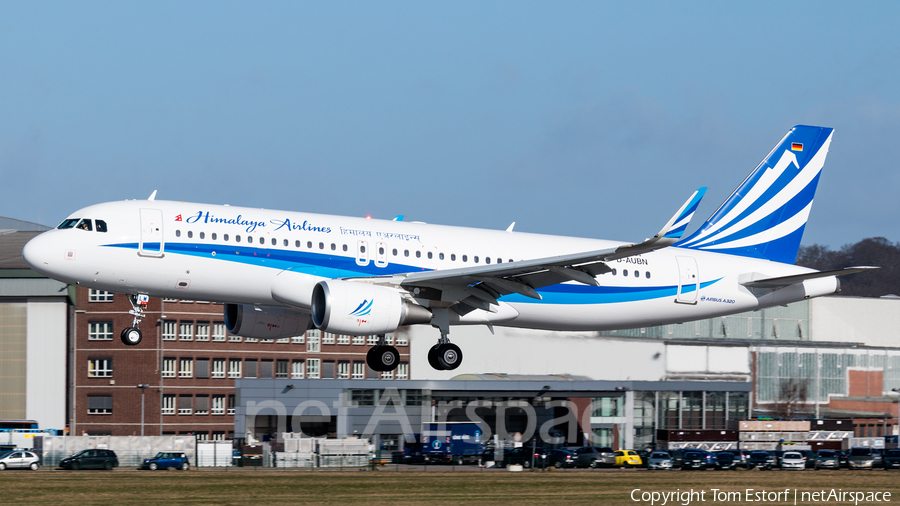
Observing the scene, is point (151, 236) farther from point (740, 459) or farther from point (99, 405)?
point (99, 405)

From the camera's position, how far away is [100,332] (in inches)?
3420

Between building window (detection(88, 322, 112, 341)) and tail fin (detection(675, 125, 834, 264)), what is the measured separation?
191ft

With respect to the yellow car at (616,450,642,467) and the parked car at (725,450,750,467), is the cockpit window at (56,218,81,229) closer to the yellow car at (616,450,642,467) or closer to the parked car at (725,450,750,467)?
the yellow car at (616,450,642,467)

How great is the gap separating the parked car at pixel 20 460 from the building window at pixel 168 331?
33.4m

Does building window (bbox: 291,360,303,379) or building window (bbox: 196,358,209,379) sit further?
building window (bbox: 291,360,303,379)

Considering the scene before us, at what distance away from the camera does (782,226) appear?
42.2 meters

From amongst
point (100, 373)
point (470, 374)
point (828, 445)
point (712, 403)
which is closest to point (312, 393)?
point (470, 374)

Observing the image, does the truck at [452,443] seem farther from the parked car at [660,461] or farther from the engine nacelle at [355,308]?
the engine nacelle at [355,308]

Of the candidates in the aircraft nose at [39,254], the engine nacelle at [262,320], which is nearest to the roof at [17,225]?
the engine nacelle at [262,320]

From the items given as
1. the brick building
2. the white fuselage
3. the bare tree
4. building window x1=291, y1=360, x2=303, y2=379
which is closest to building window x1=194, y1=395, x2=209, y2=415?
the brick building

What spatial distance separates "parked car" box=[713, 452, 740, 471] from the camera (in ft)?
197

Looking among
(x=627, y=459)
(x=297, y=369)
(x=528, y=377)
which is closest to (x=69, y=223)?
(x=627, y=459)

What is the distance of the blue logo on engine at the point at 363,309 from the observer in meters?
32.6

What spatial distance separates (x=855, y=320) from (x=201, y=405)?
225 ft
